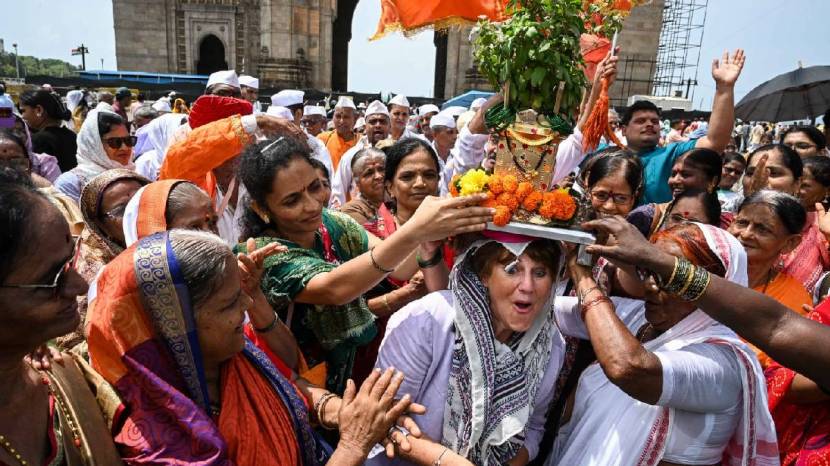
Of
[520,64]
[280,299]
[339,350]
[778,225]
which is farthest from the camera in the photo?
[778,225]

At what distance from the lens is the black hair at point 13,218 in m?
1.27

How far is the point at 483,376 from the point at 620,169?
209cm

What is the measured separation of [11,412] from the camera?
141 cm

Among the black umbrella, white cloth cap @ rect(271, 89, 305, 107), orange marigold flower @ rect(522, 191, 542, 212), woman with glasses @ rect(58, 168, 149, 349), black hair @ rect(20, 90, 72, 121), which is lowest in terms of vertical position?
woman with glasses @ rect(58, 168, 149, 349)

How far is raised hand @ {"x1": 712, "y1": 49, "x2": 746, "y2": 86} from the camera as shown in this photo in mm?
3646

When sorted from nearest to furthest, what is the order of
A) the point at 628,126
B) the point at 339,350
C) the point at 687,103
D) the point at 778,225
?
the point at 339,350 → the point at 778,225 → the point at 628,126 → the point at 687,103

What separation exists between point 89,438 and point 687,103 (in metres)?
25.1

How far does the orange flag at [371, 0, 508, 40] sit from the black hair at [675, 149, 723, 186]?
1.75m

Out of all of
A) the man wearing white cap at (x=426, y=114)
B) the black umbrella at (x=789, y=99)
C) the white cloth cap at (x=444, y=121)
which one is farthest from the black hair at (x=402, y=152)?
the man wearing white cap at (x=426, y=114)

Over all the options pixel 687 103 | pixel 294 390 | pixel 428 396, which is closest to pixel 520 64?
pixel 428 396

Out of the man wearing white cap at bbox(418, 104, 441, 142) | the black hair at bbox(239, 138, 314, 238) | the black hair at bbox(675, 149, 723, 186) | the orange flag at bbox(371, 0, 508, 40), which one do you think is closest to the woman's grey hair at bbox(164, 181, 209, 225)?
the black hair at bbox(239, 138, 314, 238)

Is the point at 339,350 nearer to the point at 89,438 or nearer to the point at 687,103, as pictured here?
the point at 89,438

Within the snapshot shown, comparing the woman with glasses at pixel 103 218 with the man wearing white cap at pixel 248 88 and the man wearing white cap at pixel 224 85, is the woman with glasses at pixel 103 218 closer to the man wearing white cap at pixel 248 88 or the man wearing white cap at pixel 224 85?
the man wearing white cap at pixel 224 85

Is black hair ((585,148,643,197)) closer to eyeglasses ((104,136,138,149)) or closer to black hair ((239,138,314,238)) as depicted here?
A: black hair ((239,138,314,238))
